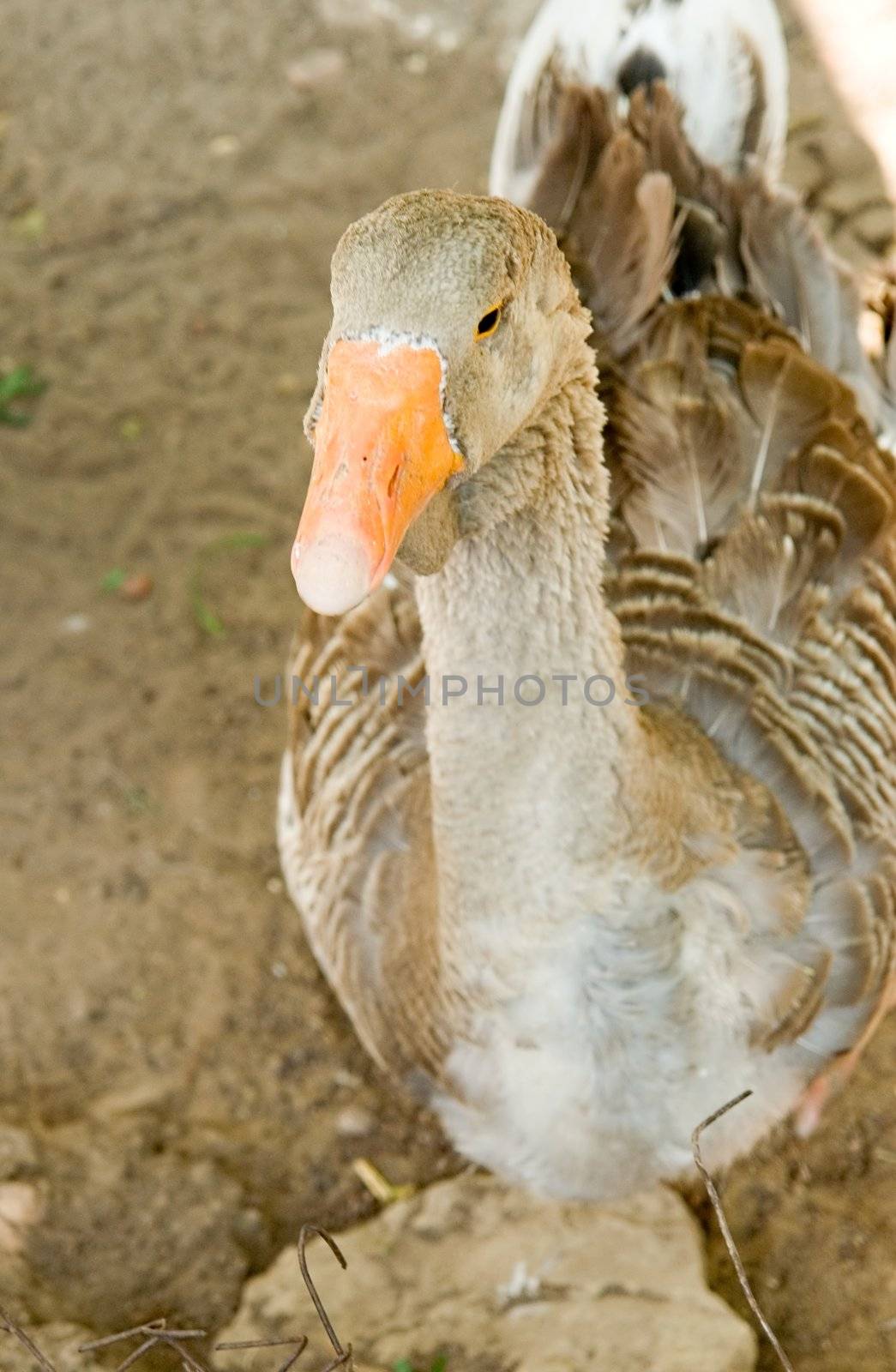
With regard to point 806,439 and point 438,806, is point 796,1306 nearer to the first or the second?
point 438,806

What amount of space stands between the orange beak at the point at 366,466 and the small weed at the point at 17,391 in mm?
2557

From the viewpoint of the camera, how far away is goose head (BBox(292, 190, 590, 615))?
1.39 m

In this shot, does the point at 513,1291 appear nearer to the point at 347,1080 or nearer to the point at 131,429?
the point at 347,1080

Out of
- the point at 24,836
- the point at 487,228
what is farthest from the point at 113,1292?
the point at 487,228

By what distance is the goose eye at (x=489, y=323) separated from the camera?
152 cm

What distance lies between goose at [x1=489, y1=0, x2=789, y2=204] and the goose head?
67.1 inches

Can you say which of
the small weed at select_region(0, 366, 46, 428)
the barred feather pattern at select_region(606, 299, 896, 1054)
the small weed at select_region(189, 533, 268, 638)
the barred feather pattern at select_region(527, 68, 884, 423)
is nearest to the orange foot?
the barred feather pattern at select_region(606, 299, 896, 1054)

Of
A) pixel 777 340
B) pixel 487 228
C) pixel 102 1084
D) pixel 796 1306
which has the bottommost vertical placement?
pixel 102 1084

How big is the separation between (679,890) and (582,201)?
147 centimetres

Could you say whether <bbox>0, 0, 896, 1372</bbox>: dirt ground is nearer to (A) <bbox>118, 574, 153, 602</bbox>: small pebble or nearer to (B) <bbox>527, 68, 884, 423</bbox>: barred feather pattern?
(A) <bbox>118, 574, 153, 602</bbox>: small pebble

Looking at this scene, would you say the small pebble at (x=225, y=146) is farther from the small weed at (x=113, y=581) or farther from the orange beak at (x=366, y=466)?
the orange beak at (x=366, y=466)

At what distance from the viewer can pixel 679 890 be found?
209 cm

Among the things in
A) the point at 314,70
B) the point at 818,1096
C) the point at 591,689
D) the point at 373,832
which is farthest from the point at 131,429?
the point at 818,1096

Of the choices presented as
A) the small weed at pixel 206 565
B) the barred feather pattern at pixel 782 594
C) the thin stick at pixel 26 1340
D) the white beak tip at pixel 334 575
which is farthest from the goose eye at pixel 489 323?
the small weed at pixel 206 565
